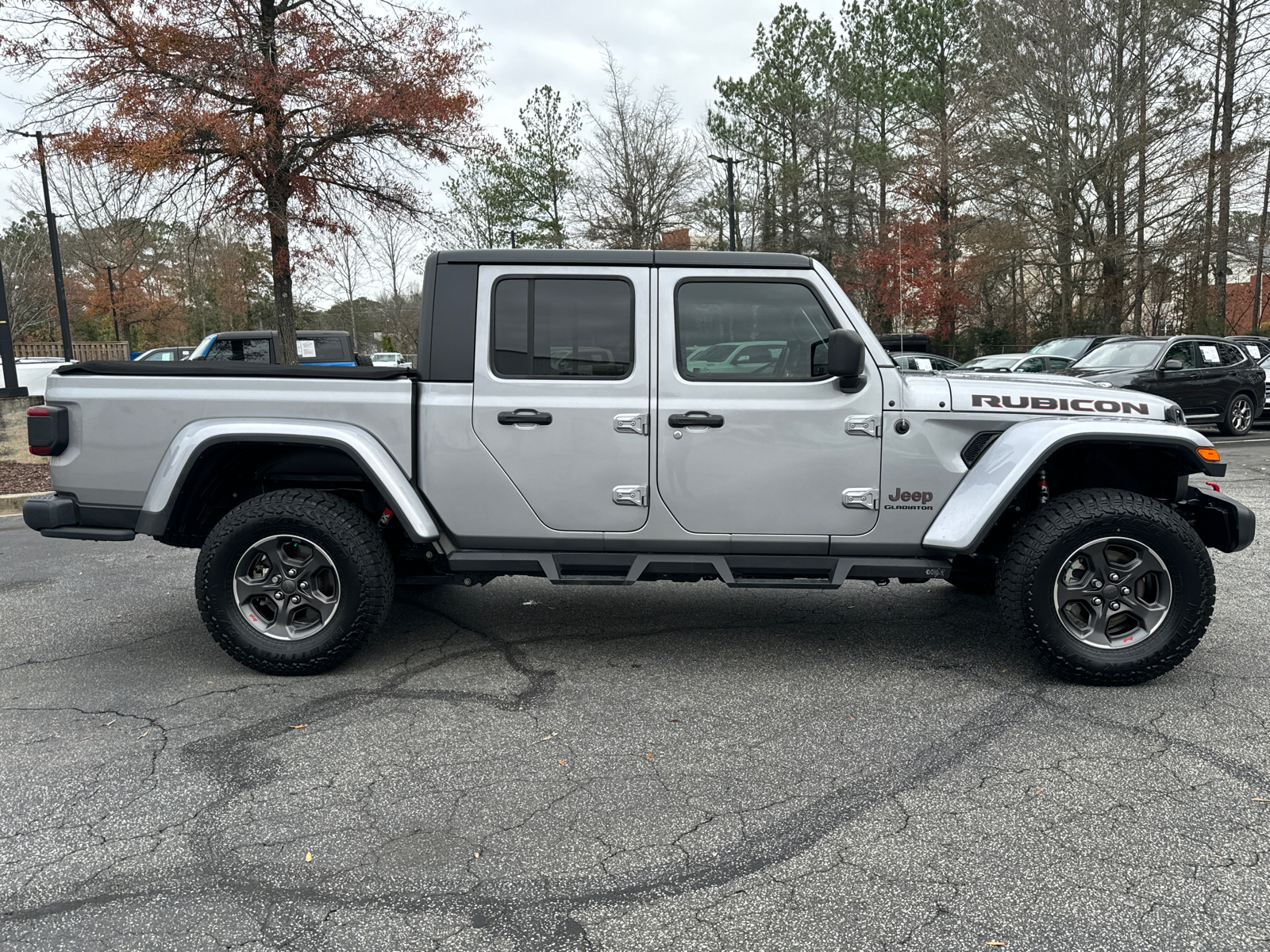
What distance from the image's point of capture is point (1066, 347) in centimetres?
1788

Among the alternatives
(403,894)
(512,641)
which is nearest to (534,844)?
(403,894)

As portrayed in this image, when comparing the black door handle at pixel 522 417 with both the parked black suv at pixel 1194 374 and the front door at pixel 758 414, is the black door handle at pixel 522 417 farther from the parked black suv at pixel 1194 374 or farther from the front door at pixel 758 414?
the parked black suv at pixel 1194 374

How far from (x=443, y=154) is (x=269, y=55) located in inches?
111

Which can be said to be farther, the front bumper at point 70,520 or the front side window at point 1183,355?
the front side window at point 1183,355

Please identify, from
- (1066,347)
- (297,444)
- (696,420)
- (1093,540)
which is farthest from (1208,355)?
(297,444)

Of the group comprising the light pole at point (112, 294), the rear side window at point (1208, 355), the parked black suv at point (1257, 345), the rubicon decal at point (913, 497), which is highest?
the light pole at point (112, 294)

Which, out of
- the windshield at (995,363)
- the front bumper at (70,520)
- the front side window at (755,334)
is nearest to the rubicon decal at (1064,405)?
the front side window at (755,334)

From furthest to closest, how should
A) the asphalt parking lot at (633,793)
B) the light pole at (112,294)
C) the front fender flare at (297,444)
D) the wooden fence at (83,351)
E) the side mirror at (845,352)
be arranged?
1. the light pole at (112,294)
2. the wooden fence at (83,351)
3. the front fender flare at (297,444)
4. the side mirror at (845,352)
5. the asphalt parking lot at (633,793)

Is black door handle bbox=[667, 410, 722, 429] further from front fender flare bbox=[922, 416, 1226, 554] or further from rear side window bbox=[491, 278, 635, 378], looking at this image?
front fender flare bbox=[922, 416, 1226, 554]

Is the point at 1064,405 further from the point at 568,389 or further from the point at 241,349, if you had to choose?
the point at 241,349

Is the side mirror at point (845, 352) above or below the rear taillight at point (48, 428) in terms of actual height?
above

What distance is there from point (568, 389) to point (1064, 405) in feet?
7.54

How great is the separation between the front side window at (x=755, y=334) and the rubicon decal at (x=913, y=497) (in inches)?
26.4

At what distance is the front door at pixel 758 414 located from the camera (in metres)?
4.09
